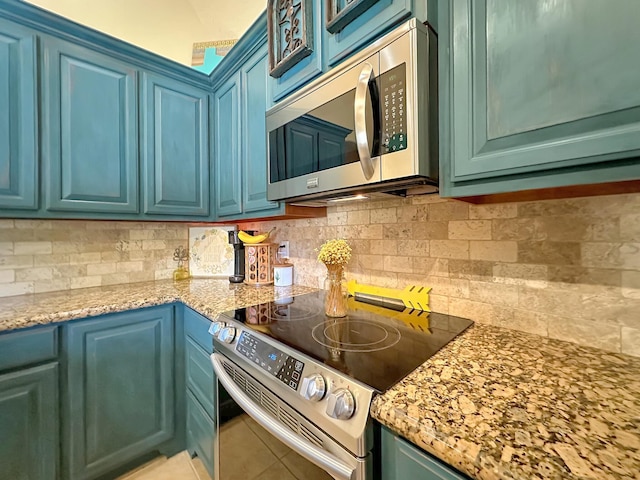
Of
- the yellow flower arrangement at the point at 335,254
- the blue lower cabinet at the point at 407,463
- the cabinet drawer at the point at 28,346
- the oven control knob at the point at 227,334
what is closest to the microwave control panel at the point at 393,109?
the yellow flower arrangement at the point at 335,254

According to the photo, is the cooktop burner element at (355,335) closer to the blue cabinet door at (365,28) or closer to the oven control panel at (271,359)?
the oven control panel at (271,359)

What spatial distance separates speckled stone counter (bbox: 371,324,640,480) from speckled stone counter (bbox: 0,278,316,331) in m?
0.92

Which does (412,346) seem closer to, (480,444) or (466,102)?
(480,444)

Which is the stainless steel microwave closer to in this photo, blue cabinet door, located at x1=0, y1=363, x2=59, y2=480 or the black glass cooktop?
the black glass cooktop

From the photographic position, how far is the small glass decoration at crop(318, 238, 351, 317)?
40.9 inches

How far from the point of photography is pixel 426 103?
2.50ft

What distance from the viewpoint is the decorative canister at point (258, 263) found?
1.78 metres

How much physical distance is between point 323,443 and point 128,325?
48.1 inches

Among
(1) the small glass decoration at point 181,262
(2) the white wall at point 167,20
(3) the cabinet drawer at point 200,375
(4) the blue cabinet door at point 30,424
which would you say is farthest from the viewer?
(1) the small glass decoration at point 181,262

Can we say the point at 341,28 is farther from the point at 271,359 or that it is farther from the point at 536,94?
the point at 271,359

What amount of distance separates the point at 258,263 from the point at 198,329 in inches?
22.5

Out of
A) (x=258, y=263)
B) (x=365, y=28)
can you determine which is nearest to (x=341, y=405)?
(x=365, y=28)

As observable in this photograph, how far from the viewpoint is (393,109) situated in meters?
0.79

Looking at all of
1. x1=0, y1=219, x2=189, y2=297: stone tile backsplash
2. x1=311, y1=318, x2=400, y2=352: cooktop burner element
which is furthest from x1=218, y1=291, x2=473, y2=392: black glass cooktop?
x1=0, y1=219, x2=189, y2=297: stone tile backsplash
